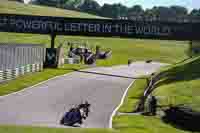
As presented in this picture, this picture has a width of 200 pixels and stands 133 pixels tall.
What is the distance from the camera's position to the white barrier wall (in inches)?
1531

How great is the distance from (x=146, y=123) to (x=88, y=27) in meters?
27.5

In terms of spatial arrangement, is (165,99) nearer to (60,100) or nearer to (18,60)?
(60,100)

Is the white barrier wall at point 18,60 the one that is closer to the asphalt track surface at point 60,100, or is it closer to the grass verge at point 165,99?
the asphalt track surface at point 60,100

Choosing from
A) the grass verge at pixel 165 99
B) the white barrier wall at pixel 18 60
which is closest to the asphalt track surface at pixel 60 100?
the grass verge at pixel 165 99

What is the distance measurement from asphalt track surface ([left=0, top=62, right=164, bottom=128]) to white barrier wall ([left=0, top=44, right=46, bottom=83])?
8.99 feet

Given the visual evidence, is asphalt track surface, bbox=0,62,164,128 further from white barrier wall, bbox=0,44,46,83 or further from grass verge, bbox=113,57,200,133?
white barrier wall, bbox=0,44,46,83

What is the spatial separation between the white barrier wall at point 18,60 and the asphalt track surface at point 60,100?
274 cm

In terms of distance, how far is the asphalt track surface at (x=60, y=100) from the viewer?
25031 millimetres

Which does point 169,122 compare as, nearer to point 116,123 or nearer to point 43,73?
point 116,123

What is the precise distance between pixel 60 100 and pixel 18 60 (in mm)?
11055

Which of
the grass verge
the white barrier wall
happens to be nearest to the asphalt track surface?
the grass verge

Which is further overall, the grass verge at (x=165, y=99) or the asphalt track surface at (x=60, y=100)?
the asphalt track surface at (x=60, y=100)


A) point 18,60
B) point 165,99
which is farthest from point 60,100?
point 18,60

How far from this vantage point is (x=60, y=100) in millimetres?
32719
